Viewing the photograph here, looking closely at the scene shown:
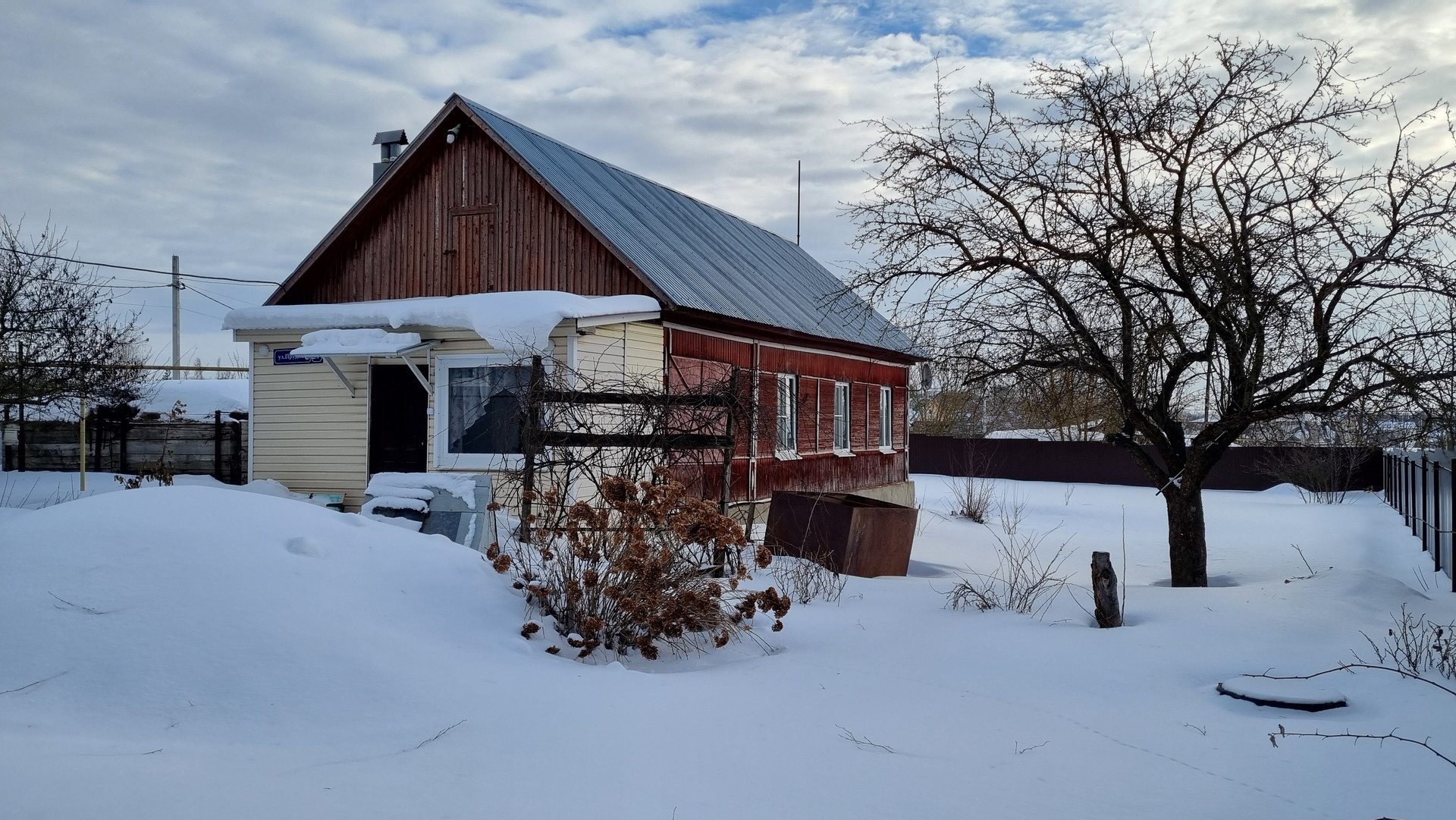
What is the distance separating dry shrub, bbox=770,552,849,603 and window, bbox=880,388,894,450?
1211 centimetres

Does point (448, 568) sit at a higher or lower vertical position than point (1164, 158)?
lower

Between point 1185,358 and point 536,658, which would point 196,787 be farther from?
point 1185,358

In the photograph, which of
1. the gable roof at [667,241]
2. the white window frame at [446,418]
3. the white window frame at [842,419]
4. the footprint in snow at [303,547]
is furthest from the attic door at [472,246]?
the footprint in snow at [303,547]

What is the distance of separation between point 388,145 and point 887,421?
38.2ft

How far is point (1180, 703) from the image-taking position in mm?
5684

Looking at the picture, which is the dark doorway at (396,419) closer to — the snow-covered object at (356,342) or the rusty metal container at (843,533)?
the snow-covered object at (356,342)

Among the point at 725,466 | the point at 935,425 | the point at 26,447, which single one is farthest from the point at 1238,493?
the point at 26,447

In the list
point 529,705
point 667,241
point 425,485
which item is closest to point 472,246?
point 667,241

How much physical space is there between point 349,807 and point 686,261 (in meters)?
12.7

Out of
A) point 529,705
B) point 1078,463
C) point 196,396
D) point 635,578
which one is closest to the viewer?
point 529,705

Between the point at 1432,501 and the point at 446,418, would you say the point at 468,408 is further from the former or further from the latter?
the point at 1432,501

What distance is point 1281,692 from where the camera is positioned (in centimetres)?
565

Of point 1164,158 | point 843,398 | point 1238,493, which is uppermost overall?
point 1164,158

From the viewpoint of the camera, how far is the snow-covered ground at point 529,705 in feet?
13.2
